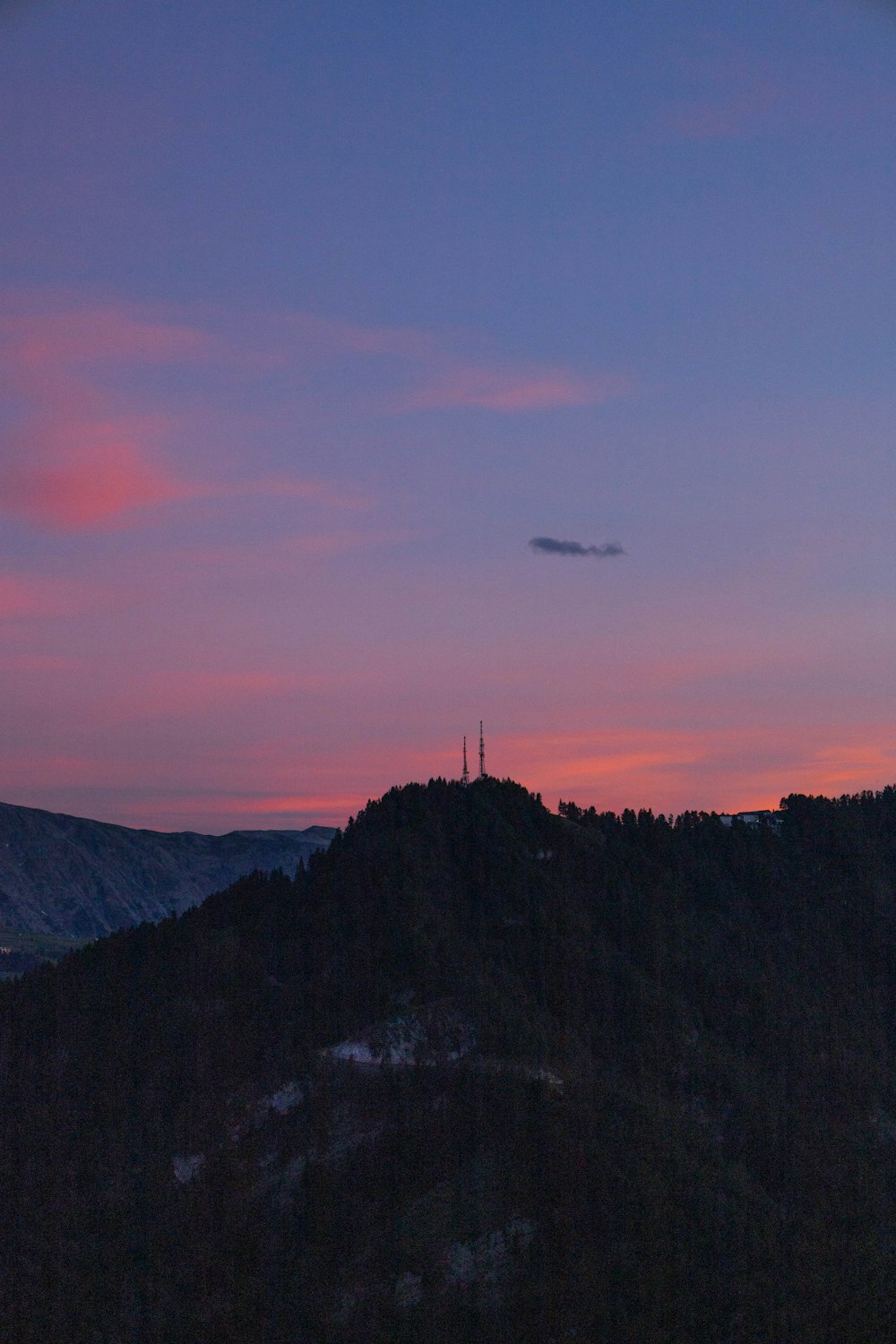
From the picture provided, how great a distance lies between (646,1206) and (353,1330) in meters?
40.1

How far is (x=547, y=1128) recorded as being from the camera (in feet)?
625

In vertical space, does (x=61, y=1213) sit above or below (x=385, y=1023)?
below

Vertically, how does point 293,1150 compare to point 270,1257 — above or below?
above

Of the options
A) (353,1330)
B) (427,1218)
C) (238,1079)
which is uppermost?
(238,1079)

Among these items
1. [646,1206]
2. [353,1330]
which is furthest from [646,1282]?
[353,1330]

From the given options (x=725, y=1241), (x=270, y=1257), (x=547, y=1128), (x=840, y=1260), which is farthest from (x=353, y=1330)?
(x=840, y=1260)

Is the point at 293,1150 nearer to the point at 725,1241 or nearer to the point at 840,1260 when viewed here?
the point at 725,1241

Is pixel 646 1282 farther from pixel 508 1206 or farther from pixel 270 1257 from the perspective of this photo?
pixel 270 1257

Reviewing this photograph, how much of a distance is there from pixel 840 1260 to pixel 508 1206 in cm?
4762

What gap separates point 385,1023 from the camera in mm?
199875

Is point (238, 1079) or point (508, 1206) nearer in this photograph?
point (508, 1206)

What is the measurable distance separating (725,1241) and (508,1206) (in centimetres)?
3030

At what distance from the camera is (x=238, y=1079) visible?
198500 millimetres

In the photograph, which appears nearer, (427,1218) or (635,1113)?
(427,1218)
